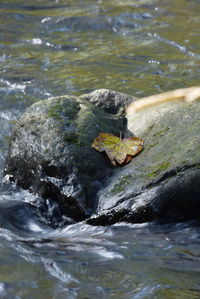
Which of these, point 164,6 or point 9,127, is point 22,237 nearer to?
point 9,127

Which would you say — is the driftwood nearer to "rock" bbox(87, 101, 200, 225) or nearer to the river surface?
"rock" bbox(87, 101, 200, 225)

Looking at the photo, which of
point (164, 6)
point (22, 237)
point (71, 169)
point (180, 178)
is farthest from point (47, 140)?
point (164, 6)

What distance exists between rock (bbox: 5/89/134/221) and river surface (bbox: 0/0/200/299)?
155 mm

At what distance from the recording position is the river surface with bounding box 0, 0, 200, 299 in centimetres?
315

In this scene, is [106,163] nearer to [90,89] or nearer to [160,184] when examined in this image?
[160,184]

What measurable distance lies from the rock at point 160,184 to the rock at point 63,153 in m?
0.17

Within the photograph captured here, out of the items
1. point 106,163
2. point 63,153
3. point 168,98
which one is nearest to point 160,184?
point 106,163

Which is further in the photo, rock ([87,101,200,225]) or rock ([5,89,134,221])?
rock ([5,89,134,221])

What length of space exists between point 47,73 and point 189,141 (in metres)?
4.40

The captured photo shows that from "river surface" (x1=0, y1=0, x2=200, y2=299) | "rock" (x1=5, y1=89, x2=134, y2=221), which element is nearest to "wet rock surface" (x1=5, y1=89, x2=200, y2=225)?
"rock" (x1=5, y1=89, x2=134, y2=221)

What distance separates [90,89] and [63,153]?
3.25m

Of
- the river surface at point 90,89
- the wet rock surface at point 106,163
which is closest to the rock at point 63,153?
the wet rock surface at point 106,163

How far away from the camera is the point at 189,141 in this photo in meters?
4.30

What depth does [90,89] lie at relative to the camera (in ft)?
24.9
